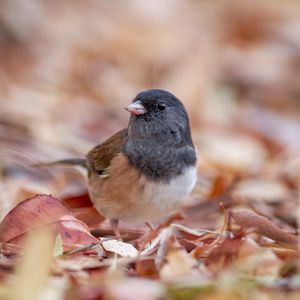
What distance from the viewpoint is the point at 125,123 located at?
556 centimetres

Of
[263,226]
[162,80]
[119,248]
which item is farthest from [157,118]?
[162,80]

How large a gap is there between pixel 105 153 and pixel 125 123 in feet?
6.67

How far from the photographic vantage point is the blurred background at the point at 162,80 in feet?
14.9

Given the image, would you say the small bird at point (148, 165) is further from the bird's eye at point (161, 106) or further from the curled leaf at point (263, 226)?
the curled leaf at point (263, 226)

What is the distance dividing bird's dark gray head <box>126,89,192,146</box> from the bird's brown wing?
0.09m

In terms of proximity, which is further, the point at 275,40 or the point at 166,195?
the point at 275,40

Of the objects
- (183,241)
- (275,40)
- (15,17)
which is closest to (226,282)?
(183,241)

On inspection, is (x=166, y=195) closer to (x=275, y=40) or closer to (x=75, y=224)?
(x=75, y=224)

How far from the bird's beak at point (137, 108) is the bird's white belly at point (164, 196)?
0.99 feet

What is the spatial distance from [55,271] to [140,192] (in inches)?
44.4

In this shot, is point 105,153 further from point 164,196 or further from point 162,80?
point 162,80

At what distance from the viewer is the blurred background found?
4.53 m

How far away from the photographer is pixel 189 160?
10.9 ft

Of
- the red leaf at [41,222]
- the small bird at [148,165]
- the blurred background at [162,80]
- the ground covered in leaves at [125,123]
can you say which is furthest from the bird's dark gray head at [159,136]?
the red leaf at [41,222]
